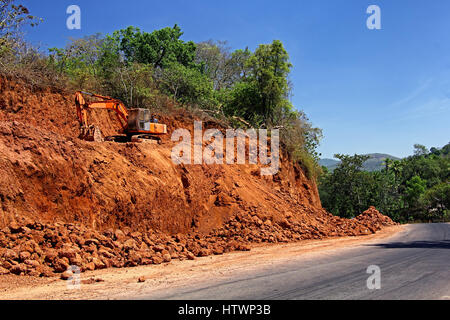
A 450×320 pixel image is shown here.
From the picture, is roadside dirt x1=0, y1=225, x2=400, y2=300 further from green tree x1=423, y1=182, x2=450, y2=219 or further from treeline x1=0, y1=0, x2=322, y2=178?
green tree x1=423, y1=182, x2=450, y2=219

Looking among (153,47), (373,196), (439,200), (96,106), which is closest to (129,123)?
(96,106)

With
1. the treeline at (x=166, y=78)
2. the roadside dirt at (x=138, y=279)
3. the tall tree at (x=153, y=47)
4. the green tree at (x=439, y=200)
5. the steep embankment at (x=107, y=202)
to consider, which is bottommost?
the green tree at (x=439, y=200)

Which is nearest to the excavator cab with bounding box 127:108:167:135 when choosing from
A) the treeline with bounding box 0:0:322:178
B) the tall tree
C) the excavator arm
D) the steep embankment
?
the excavator arm

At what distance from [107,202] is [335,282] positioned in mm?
6896

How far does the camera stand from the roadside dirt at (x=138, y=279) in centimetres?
592

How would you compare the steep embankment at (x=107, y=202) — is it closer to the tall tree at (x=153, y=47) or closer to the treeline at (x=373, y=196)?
the tall tree at (x=153, y=47)

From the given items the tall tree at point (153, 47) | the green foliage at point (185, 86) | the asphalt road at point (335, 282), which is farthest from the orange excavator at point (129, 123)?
the tall tree at point (153, 47)

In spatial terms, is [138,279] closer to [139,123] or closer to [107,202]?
[107,202]

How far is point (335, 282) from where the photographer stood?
263 inches

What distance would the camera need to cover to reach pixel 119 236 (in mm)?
9828

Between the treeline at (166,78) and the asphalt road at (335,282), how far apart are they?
47.9ft

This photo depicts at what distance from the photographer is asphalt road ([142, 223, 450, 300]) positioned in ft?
18.8

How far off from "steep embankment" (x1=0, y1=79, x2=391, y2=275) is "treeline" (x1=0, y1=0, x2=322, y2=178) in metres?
2.26

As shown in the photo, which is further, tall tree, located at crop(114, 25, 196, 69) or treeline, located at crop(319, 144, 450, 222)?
treeline, located at crop(319, 144, 450, 222)
